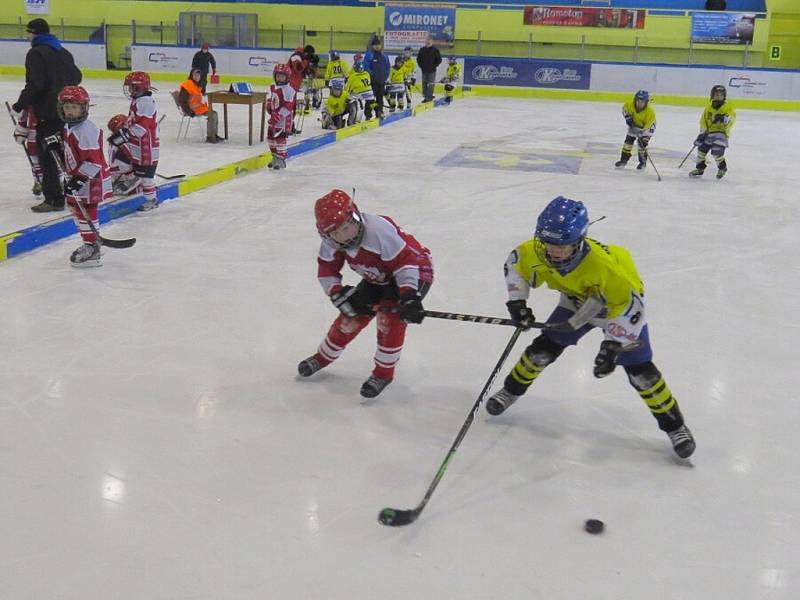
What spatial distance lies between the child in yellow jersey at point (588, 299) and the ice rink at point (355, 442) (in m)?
0.24

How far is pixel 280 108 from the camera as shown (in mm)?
8836

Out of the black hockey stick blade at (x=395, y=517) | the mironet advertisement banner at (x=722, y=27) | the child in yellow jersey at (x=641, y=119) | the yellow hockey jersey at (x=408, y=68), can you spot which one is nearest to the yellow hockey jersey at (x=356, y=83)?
the yellow hockey jersey at (x=408, y=68)

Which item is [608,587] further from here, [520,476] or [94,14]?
[94,14]

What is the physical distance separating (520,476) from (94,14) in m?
25.1

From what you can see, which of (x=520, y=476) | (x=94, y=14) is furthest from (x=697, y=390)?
(x=94, y=14)

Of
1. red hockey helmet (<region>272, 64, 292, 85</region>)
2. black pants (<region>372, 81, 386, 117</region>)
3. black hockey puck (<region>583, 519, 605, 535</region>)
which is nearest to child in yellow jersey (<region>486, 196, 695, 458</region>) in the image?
black hockey puck (<region>583, 519, 605, 535</region>)

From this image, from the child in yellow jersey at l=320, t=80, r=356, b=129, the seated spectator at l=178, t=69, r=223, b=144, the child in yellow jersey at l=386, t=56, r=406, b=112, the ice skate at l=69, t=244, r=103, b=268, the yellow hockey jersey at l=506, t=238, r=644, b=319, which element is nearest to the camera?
the yellow hockey jersey at l=506, t=238, r=644, b=319

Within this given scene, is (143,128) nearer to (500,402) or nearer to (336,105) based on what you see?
(500,402)

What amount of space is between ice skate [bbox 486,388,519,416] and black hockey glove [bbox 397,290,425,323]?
0.45 m

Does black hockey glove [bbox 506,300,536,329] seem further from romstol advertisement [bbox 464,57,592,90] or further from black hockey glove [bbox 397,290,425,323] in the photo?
romstol advertisement [bbox 464,57,592,90]

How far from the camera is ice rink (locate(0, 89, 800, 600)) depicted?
2.28 metres

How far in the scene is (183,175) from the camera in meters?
7.86

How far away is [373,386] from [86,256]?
2484 millimetres

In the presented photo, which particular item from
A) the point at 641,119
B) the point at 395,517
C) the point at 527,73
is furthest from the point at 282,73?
the point at 527,73
